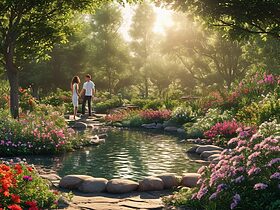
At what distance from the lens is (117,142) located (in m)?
15.7

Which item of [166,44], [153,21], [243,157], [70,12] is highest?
[153,21]

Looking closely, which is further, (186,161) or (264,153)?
(186,161)

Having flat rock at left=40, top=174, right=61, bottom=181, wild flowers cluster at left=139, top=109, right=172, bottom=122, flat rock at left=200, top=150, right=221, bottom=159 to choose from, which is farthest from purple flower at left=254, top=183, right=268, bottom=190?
wild flowers cluster at left=139, top=109, right=172, bottom=122

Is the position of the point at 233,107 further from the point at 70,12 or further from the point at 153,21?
the point at 153,21

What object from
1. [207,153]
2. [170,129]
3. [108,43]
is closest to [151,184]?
[207,153]

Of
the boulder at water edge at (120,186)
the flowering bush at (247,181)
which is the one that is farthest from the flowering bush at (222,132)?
the flowering bush at (247,181)

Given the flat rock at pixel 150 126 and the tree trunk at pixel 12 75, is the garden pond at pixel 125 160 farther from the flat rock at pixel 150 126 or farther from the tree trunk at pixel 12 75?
the flat rock at pixel 150 126

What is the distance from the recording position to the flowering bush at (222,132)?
14.8 meters

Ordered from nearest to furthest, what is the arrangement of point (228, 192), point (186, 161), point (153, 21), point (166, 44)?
point (228, 192)
point (186, 161)
point (166, 44)
point (153, 21)

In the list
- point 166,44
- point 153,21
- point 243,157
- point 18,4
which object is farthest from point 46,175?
point 153,21

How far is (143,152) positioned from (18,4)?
694 cm

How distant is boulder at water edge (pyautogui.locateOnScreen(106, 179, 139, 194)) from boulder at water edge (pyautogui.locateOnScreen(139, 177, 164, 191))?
0.42 feet

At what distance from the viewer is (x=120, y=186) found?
8352 mm

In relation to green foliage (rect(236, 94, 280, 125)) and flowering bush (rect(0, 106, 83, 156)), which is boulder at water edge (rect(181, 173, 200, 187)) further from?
green foliage (rect(236, 94, 280, 125))
